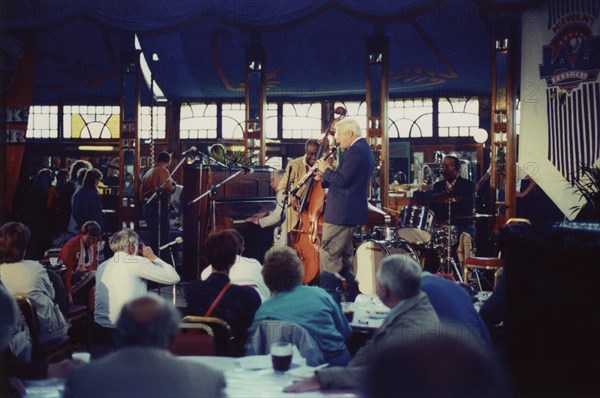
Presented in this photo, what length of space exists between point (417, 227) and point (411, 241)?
0.16 metres

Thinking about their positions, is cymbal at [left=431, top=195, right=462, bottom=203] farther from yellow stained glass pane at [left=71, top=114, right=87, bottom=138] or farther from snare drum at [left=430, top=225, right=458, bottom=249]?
yellow stained glass pane at [left=71, top=114, right=87, bottom=138]

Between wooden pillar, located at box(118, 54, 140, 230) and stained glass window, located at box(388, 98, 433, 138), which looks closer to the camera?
wooden pillar, located at box(118, 54, 140, 230)

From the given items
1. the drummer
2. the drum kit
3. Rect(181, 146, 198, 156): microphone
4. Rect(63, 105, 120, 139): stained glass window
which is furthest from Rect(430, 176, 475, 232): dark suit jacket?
Rect(63, 105, 120, 139): stained glass window

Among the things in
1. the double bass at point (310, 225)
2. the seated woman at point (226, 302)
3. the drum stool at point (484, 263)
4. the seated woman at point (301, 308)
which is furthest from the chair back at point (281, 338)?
the drum stool at point (484, 263)

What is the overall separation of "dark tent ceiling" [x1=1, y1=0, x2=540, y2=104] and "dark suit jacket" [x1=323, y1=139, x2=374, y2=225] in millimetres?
3688

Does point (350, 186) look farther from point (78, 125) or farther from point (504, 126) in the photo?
point (78, 125)

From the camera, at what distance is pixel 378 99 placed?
350 inches

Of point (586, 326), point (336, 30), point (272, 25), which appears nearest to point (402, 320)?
point (586, 326)

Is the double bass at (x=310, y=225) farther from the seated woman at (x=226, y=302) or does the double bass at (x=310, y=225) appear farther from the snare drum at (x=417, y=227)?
the seated woman at (x=226, y=302)

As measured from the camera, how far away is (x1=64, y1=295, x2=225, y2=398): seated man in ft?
5.54

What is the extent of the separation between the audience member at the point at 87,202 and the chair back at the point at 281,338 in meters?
5.04

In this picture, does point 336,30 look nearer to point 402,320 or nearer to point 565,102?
point 565,102

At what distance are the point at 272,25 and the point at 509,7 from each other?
326cm

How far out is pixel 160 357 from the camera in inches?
67.6
